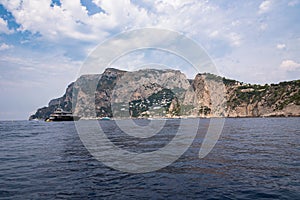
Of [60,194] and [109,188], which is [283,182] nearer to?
[109,188]

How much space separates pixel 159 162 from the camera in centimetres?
1727

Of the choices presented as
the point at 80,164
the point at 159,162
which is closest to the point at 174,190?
the point at 159,162

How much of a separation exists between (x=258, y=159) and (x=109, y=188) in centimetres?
1228

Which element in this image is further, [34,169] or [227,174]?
[34,169]

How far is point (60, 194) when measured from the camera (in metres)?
10.1

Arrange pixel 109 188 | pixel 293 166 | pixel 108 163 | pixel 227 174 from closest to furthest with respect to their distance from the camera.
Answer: pixel 109 188, pixel 227 174, pixel 293 166, pixel 108 163

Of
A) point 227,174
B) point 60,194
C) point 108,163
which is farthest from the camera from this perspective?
point 108,163

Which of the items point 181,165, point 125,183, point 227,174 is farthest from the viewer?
→ point 181,165

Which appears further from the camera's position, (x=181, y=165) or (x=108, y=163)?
(x=108, y=163)

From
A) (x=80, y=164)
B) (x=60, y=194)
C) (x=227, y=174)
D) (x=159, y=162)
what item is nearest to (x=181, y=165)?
(x=159, y=162)

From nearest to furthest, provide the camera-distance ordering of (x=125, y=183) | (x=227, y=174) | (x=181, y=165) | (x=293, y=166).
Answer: (x=125, y=183), (x=227, y=174), (x=293, y=166), (x=181, y=165)

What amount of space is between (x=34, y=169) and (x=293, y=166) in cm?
1740

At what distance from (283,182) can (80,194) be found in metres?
10.1

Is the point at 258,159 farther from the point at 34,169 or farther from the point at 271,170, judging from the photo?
the point at 34,169
